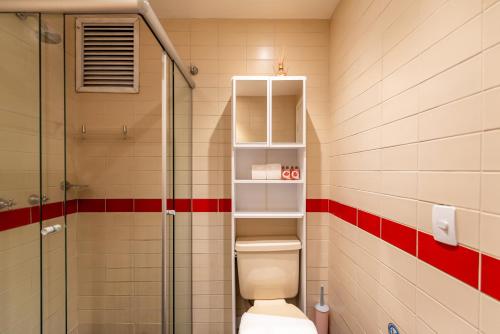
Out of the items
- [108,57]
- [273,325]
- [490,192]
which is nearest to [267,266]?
[273,325]

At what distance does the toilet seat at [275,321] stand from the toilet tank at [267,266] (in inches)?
4.3

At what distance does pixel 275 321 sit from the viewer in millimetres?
1364

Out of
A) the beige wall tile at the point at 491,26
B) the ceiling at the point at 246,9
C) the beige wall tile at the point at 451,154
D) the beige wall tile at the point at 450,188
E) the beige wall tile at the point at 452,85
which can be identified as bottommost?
the beige wall tile at the point at 450,188

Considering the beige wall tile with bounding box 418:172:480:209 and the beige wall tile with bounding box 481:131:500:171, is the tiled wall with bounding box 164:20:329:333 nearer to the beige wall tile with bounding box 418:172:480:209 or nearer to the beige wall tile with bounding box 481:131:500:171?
the beige wall tile with bounding box 418:172:480:209

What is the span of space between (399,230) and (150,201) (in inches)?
48.9

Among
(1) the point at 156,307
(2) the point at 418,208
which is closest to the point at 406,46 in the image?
(2) the point at 418,208

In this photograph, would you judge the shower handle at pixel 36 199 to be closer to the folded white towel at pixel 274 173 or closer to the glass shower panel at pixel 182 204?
the glass shower panel at pixel 182 204

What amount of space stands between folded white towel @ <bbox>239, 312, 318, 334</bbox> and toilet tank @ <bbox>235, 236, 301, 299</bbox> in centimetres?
23

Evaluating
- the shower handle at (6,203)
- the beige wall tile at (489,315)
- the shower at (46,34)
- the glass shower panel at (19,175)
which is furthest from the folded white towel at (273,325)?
the shower at (46,34)

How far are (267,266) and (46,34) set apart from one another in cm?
167

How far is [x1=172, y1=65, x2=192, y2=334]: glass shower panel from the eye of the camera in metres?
1.48

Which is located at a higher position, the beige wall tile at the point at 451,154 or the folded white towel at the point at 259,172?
the beige wall tile at the point at 451,154

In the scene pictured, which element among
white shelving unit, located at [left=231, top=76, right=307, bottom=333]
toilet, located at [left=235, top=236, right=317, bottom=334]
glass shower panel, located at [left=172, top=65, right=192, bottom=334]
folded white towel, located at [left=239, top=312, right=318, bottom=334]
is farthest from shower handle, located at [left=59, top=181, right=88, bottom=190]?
folded white towel, located at [left=239, top=312, right=318, bottom=334]

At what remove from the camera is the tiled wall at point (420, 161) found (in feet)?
2.01
